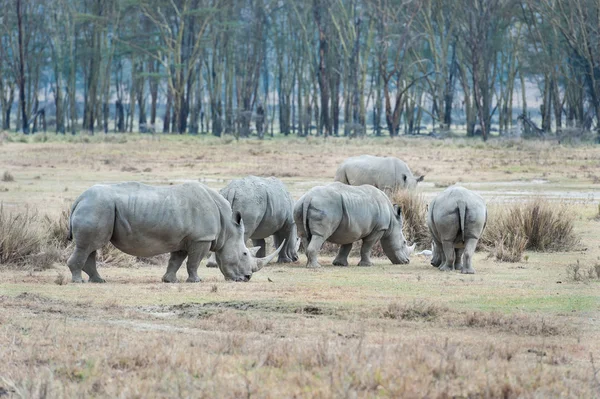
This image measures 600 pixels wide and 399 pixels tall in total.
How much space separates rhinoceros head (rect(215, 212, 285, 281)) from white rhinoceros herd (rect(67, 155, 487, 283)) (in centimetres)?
1

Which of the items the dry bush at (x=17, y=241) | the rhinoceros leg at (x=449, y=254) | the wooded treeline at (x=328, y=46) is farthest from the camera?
the wooded treeline at (x=328, y=46)

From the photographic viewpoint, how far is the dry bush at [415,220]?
59.7ft

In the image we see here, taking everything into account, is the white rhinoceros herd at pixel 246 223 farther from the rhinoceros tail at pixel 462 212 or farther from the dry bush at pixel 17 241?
the dry bush at pixel 17 241

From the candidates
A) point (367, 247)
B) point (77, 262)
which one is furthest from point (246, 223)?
point (77, 262)

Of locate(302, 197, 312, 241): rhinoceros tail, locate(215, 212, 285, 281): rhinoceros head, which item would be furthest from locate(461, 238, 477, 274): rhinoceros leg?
locate(215, 212, 285, 281): rhinoceros head

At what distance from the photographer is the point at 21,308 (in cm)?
979

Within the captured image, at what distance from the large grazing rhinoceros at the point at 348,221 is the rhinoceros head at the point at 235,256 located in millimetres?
1952

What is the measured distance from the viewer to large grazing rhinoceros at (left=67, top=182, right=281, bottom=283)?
12086mm

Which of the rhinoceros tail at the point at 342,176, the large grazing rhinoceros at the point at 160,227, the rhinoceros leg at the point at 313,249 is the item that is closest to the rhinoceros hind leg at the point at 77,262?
the large grazing rhinoceros at the point at 160,227

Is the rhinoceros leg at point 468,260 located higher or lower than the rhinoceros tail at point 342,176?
lower

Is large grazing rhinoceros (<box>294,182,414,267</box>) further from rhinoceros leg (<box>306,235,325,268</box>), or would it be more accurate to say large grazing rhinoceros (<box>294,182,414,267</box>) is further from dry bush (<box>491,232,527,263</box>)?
dry bush (<box>491,232,527,263</box>)

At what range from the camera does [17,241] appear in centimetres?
1416

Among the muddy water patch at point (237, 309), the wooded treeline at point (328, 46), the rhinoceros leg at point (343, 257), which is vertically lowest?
the rhinoceros leg at point (343, 257)

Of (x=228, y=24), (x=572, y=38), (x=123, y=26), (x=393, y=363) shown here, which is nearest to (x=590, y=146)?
(x=572, y=38)
